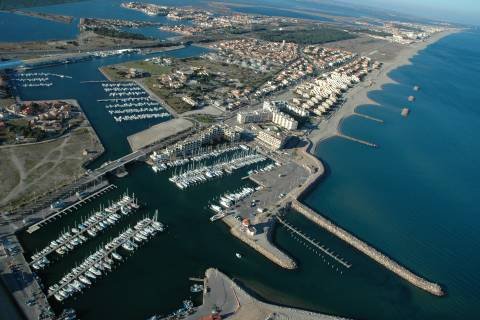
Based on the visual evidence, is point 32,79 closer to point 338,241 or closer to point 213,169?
point 213,169

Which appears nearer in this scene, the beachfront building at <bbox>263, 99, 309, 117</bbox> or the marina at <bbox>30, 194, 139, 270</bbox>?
the marina at <bbox>30, 194, 139, 270</bbox>

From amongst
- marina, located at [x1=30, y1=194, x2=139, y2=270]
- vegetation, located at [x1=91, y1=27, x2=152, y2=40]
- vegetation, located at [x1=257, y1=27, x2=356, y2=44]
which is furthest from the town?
vegetation, located at [x1=257, y1=27, x2=356, y2=44]

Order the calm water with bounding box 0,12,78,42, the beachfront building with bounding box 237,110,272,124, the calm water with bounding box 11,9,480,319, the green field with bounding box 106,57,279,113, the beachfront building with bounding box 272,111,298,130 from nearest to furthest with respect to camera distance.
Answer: the calm water with bounding box 11,9,480,319
the beachfront building with bounding box 237,110,272,124
the beachfront building with bounding box 272,111,298,130
the green field with bounding box 106,57,279,113
the calm water with bounding box 0,12,78,42

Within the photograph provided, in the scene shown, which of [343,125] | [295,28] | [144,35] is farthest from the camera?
[295,28]

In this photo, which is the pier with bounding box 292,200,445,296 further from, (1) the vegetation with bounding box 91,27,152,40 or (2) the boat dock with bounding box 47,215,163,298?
(1) the vegetation with bounding box 91,27,152,40

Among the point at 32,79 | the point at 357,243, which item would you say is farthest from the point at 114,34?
the point at 357,243

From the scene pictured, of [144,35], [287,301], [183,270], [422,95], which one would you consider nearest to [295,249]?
[287,301]

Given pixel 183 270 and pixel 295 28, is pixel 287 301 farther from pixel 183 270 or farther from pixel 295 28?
pixel 295 28

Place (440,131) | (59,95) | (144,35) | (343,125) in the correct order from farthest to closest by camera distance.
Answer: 1. (144,35)
2. (440,131)
3. (343,125)
4. (59,95)
